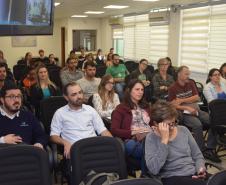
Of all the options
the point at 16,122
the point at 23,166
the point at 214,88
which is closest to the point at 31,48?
the point at 214,88

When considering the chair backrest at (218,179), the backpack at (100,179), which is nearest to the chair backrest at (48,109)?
the backpack at (100,179)

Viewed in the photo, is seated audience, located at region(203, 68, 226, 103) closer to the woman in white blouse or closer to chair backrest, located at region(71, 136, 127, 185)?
the woman in white blouse

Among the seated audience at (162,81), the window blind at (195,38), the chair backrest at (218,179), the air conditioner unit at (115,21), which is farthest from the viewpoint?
the air conditioner unit at (115,21)

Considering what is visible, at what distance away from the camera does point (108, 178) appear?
208cm

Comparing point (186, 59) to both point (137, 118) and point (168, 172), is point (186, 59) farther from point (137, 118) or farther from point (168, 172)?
point (168, 172)

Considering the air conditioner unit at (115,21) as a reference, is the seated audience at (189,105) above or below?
below

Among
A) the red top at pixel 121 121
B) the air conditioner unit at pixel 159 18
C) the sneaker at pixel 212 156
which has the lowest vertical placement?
the sneaker at pixel 212 156

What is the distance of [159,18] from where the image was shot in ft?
30.7

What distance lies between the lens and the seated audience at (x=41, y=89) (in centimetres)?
422

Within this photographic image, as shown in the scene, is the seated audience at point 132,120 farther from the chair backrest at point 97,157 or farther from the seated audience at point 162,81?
the seated audience at point 162,81

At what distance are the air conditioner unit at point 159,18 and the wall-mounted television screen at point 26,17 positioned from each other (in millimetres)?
5848

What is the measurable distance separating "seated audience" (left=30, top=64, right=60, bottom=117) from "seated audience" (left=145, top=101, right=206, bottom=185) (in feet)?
7.35

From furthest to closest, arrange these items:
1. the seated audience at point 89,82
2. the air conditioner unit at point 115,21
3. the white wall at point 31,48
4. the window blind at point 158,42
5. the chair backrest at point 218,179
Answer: the white wall at point 31,48
the air conditioner unit at point 115,21
the window blind at point 158,42
the seated audience at point 89,82
the chair backrest at point 218,179

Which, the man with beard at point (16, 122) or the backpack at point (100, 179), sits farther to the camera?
the man with beard at point (16, 122)
